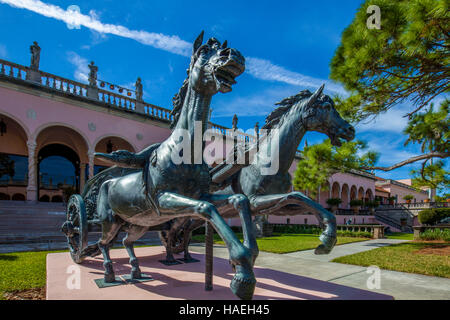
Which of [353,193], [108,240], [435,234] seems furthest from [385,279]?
[353,193]

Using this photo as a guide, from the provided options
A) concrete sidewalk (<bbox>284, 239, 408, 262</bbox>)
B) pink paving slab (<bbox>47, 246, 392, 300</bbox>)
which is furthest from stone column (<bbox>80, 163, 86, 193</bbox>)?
concrete sidewalk (<bbox>284, 239, 408, 262</bbox>)

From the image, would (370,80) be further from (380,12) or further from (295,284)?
(295,284)

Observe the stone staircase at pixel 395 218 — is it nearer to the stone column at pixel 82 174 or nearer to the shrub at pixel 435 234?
the shrub at pixel 435 234

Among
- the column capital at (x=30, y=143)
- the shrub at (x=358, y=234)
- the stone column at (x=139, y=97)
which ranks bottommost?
the shrub at (x=358, y=234)

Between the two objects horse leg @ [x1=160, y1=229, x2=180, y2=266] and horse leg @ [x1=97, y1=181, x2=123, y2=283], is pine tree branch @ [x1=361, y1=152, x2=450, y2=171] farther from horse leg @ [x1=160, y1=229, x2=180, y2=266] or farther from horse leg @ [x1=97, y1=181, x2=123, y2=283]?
horse leg @ [x1=97, y1=181, x2=123, y2=283]

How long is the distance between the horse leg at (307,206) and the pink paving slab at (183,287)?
923 mm

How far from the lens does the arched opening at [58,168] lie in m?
16.1

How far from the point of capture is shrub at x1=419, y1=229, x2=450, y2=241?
12.5 metres

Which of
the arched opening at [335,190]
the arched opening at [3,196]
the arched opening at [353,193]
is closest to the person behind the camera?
the arched opening at [3,196]

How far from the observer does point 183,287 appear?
3.72 m

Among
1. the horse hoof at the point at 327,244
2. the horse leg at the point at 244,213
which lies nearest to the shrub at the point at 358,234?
the horse hoof at the point at 327,244

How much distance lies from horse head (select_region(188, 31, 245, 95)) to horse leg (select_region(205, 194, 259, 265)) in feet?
3.40

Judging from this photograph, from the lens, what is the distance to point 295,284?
404 centimetres
